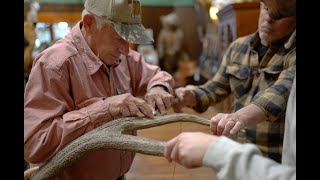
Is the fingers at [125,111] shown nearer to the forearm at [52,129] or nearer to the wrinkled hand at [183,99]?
the forearm at [52,129]

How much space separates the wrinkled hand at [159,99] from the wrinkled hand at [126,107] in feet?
0.12

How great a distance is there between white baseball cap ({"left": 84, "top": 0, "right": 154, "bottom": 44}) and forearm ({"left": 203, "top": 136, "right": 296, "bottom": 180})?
327 mm

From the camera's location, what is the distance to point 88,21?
82cm

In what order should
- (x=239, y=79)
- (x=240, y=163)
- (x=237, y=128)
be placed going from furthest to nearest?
→ (x=239, y=79)
(x=237, y=128)
(x=240, y=163)

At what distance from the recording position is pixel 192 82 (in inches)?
41.5

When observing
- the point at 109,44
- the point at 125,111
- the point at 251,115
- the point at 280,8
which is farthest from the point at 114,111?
the point at 280,8

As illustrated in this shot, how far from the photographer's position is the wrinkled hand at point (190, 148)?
560 millimetres

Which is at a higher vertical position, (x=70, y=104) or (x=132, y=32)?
(x=132, y=32)

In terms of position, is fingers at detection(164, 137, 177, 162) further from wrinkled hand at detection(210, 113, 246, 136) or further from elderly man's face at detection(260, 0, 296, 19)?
elderly man's face at detection(260, 0, 296, 19)

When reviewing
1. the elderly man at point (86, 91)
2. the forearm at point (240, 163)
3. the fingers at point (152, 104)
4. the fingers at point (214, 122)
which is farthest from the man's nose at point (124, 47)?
the forearm at point (240, 163)

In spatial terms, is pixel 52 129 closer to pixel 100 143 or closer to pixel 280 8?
pixel 100 143

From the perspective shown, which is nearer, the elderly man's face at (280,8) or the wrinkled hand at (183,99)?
the elderly man's face at (280,8)

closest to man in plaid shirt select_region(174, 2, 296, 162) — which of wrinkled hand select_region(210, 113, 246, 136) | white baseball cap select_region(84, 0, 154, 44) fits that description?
wrinkled hand select_region(210, 113, 246, 136)
